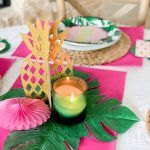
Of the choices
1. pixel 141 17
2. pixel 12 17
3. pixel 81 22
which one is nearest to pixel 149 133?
pixel 81 22

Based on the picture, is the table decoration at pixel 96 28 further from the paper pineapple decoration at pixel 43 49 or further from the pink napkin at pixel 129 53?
the paper pineapple decoration at pixel 43 49

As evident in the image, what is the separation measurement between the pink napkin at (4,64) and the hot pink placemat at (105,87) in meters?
0.08

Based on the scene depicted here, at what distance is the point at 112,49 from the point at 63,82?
31cm

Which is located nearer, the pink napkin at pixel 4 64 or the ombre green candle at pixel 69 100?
the ombre green candle at pixel 69 100

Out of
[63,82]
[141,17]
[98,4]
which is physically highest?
[63,82]

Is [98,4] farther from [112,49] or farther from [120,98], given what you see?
[120,98]

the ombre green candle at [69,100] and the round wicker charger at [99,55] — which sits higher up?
the ombre green candle at [69,100]

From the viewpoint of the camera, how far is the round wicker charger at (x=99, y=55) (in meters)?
0.92

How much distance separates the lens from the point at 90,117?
0.69m

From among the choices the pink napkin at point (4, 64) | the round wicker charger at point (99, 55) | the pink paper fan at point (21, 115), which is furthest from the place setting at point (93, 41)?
the pink paper fan at point (21, 115)

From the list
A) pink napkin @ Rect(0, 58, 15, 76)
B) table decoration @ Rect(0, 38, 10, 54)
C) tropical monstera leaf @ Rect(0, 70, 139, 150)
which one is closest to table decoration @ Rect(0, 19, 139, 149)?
tropical monstera leaf @ Rect(0, 70, 139, 150)

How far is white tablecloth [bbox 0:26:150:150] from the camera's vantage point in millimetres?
645

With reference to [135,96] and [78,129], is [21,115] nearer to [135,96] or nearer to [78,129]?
[78,129]

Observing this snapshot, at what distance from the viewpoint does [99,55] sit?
37.0 inches
